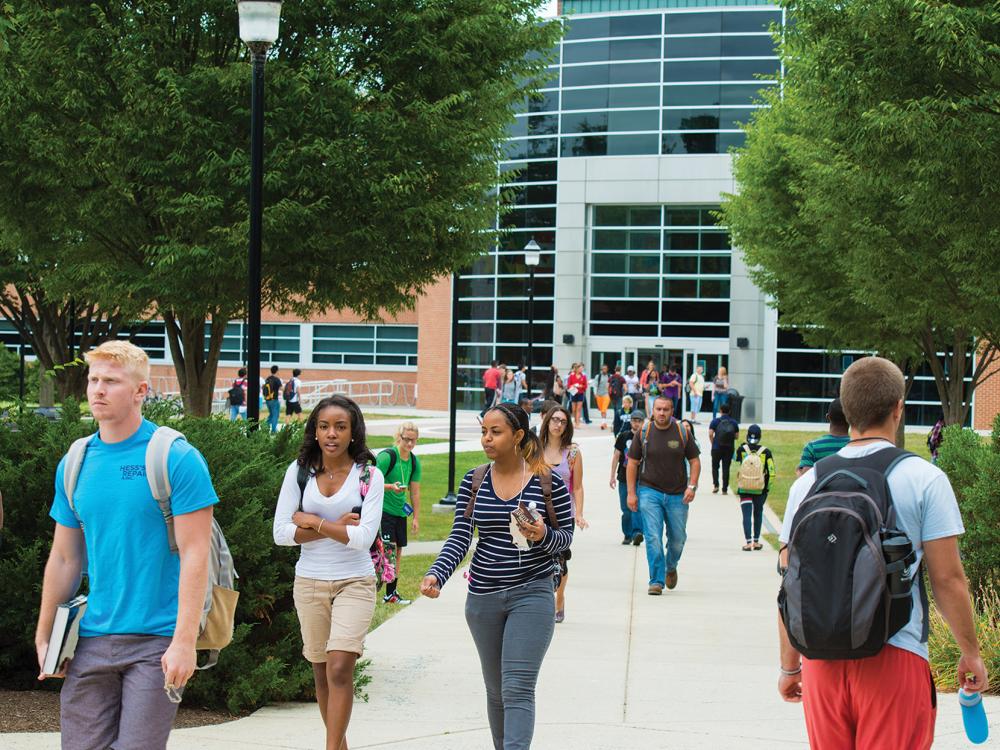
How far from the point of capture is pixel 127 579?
4.07 metres

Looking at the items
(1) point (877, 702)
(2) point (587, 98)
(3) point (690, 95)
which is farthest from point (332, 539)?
(2) point (587, 98)

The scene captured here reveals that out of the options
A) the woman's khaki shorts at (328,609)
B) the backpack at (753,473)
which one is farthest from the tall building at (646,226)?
the woman's khaki shorts at (328,609)

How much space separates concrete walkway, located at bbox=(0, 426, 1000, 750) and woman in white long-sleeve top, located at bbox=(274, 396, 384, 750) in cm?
66

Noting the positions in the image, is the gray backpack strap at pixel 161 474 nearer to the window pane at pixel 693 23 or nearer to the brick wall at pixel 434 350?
the window pane at pixel 693 23

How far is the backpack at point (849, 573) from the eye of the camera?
143 inches

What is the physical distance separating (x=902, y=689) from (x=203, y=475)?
2.27 meters

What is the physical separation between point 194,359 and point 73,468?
14.2 m

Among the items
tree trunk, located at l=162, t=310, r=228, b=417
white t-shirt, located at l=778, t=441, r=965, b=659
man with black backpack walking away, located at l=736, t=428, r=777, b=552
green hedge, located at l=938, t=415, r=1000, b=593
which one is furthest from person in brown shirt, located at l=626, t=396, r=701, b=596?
white t-shirt, located at l=778, t=441, r=965, b=659

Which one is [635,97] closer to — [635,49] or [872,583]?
[635,49]

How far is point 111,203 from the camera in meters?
15.0

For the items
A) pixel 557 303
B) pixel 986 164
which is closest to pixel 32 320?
pixel 557 303

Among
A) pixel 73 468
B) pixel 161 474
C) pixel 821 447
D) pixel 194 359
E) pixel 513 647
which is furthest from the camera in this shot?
pixel 194 359

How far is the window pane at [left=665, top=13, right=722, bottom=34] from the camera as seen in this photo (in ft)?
151

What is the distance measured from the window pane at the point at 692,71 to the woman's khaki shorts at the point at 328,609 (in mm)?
42601
